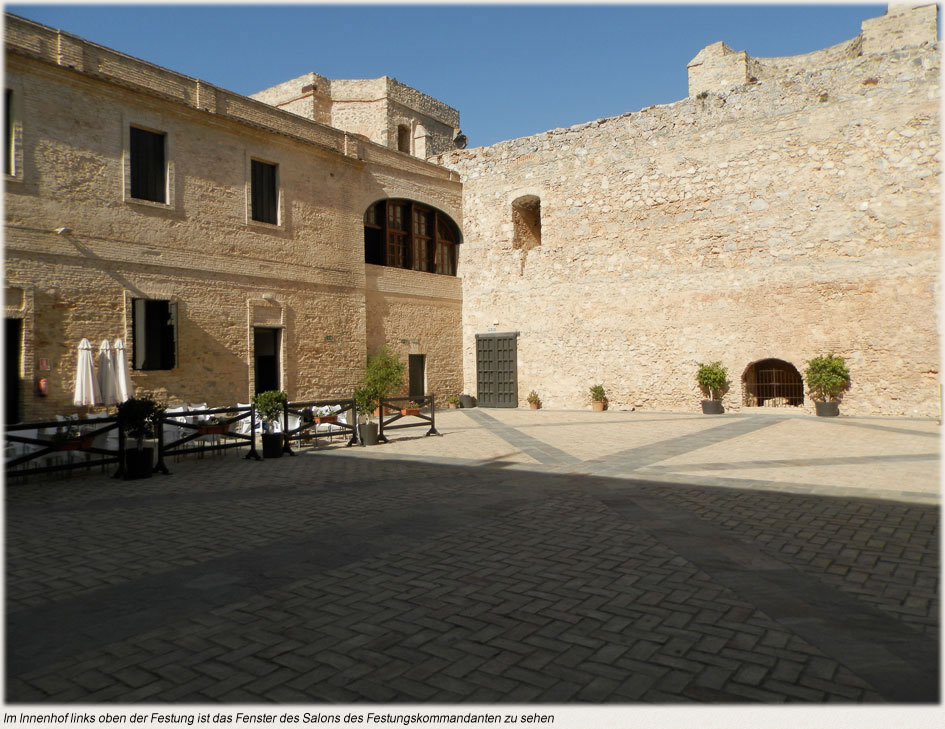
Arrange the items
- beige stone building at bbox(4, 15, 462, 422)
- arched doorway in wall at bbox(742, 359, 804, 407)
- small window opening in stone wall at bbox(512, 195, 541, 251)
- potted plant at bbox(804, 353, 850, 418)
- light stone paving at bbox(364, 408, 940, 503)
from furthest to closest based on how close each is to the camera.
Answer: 1. small window opening in stone wall at bbox(512, 195, 541, 251)
2. arched doorway in wall at bbox(742, 359, 804, 407)
3. potted plant at bbox(804, 353, 850, 418)
4. beige stone building at bbox(4, 15, 462, 422)
5. light stone paving at bbox(364, 408, 940, 503)

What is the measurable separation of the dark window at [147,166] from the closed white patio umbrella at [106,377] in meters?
3.94

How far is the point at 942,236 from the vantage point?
557 inches

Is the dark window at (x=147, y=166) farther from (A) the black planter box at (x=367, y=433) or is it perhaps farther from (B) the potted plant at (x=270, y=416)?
(A) the black planter box at (x=367, y=433)

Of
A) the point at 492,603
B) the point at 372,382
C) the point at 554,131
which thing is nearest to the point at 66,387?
the point at 372,382

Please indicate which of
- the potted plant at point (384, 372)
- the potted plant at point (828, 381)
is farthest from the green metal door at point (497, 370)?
the potted plant at point (828, 381)

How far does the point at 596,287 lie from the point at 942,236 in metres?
8.38

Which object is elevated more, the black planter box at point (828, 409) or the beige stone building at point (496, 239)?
the beige stone building at point (496, 239)

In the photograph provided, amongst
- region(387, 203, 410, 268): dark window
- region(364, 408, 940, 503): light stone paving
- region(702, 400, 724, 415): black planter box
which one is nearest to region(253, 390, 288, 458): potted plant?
region(364, 408, 940, 503): light stone paving

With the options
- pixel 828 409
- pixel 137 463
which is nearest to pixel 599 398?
pixel 828 409

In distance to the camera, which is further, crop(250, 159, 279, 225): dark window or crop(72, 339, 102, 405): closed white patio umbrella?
crop(250, 159, 279, 225): dark window

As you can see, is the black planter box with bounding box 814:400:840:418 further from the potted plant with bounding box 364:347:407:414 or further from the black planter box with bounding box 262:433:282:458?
the black planter box with bounding box 262:433:282:458

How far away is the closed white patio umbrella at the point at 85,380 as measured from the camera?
1079 centimetres

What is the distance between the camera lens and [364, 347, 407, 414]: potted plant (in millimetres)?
17844

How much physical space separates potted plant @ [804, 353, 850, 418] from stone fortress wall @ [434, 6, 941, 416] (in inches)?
12.6
